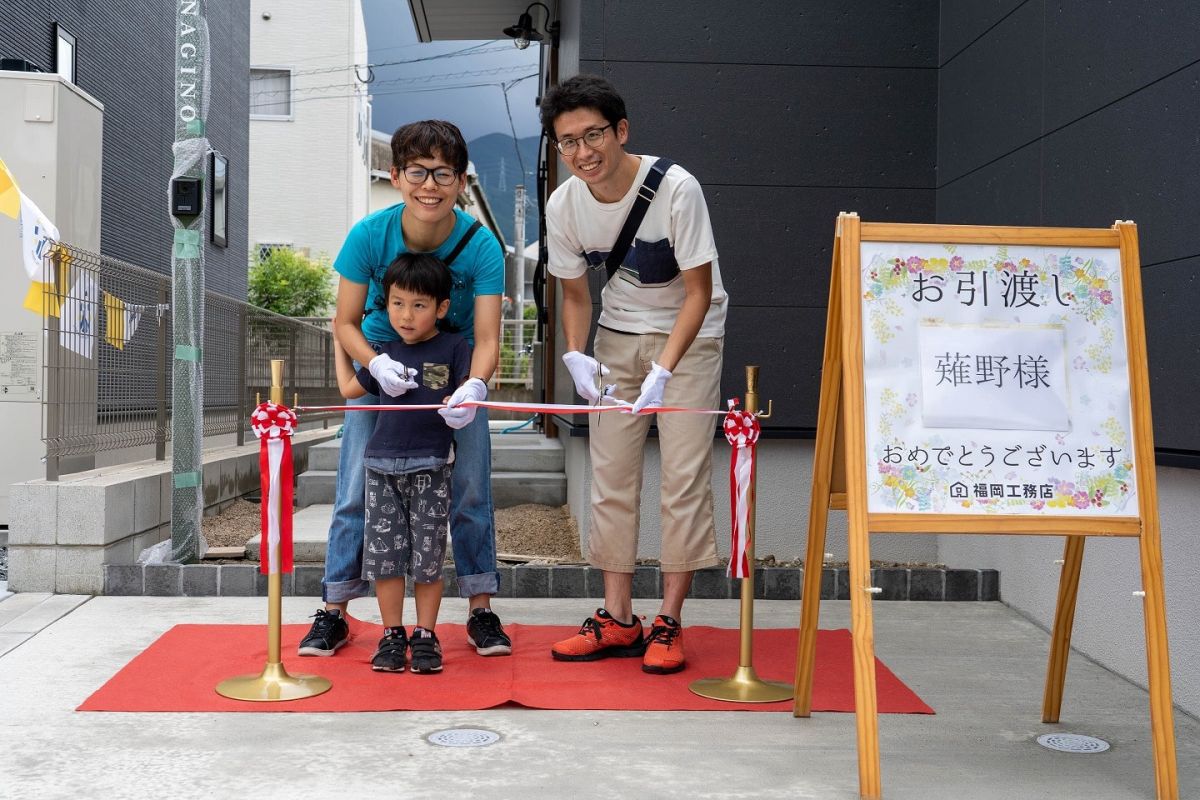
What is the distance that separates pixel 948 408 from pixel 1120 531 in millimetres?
465

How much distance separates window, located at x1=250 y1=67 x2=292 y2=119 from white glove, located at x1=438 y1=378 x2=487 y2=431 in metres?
23.8

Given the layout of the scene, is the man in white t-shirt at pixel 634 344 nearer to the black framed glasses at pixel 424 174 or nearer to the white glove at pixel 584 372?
the white glove at pixel 584 372

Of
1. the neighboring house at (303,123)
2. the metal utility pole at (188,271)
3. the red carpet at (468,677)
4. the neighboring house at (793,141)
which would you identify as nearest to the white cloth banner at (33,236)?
the metal utility pole at (188,271)

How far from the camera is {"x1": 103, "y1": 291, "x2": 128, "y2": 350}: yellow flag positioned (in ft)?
16.5

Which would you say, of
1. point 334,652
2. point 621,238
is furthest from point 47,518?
point 621,238

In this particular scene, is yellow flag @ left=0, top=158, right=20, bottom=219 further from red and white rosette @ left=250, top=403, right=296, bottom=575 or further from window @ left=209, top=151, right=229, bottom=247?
window @ left=209, top=151, right=229, bottom=247

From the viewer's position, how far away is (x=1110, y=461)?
2582 millimetres

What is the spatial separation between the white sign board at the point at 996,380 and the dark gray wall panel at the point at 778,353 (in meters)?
2.24

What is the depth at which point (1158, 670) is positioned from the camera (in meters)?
2.48

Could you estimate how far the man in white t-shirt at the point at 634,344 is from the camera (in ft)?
11.0

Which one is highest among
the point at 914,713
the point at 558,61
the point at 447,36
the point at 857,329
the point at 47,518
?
the point at 447,36

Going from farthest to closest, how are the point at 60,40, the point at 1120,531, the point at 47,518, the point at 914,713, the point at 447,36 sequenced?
the point at 60,40, the point at 447,36, the point at 47,518, the point at 914,713, the point at 1120,531

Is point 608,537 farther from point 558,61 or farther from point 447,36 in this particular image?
point 447,36

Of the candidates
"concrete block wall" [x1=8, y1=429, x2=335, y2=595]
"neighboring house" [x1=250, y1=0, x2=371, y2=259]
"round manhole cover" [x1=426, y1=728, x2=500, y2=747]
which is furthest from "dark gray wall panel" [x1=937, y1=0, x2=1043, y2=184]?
"neighboring house" [x1=250, y1=0, x2=371, y2=259]
